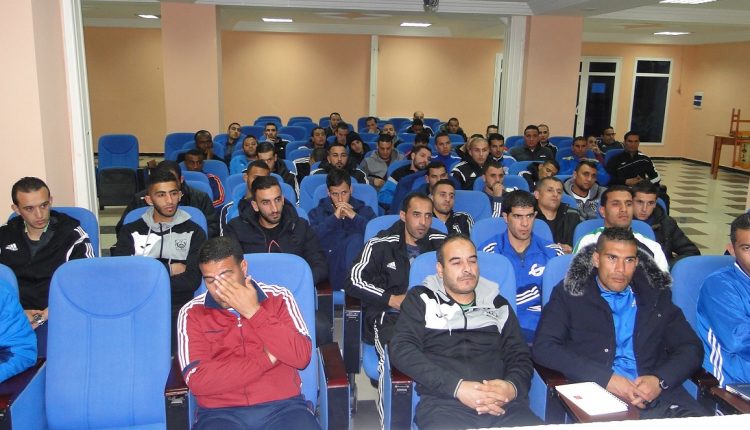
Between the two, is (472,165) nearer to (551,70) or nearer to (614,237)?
(614,237)

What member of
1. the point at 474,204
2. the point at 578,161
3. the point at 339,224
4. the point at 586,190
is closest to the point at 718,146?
the point at 578,161

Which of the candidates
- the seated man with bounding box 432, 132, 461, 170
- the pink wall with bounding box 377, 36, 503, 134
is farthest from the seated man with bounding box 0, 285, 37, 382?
the pink wall with bounding box 377, 36, 503, 134

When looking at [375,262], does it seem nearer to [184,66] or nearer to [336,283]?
[336,283]

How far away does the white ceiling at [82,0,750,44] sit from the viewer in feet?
28.9

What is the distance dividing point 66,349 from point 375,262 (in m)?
1.49

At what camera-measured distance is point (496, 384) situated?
7.32ft

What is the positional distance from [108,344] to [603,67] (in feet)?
47.4

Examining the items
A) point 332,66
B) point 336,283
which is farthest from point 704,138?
point 336,283

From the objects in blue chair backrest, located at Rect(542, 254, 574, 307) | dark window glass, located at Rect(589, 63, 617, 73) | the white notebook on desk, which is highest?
dark window glass, located at Rect(589, 63, 617, 73)

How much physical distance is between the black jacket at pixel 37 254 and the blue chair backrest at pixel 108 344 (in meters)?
1.03

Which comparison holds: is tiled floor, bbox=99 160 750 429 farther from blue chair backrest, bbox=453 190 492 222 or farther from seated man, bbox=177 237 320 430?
blue chair backrest, bbox=453 190 492 222

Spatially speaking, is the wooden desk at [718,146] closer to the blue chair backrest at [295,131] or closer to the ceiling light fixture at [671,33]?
the ceiling light fixture at [671,33]

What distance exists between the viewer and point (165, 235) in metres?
3.41

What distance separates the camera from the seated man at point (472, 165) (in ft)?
19.9
